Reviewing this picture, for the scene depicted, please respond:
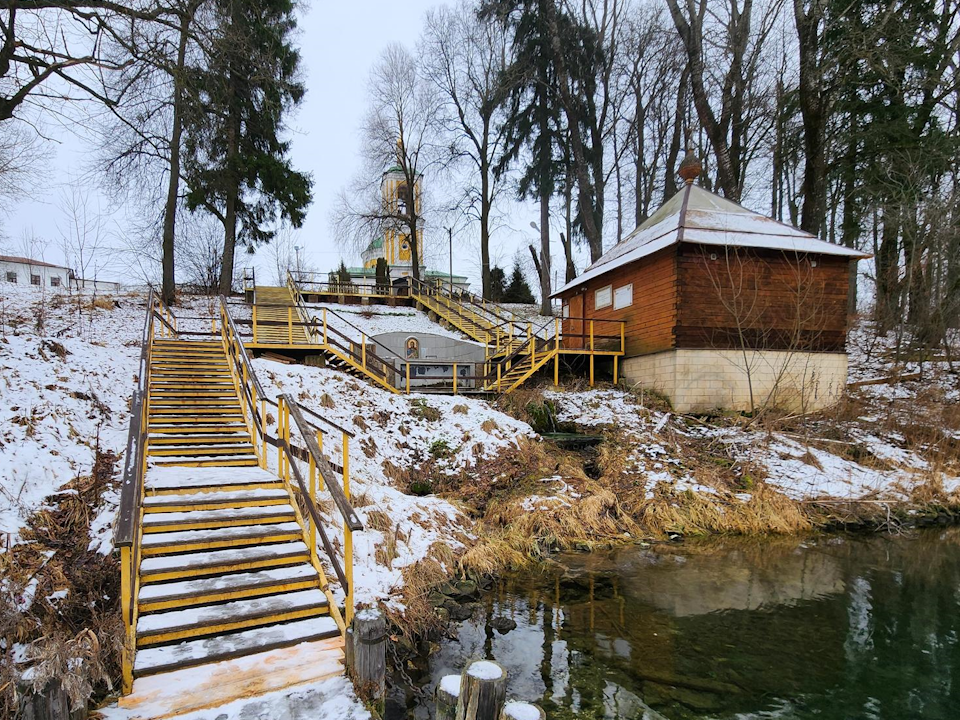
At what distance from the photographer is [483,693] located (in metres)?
2.75

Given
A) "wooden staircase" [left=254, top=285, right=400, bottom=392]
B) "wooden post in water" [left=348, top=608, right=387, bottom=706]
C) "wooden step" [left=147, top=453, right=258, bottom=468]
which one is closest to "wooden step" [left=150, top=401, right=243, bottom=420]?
"wooden step" [left=147, top=453, right=258, bottom=468]

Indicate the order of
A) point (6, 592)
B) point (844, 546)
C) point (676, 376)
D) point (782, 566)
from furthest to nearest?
point (676, 376) → point (844, 546) → point (782, 566) → point (6, 592)

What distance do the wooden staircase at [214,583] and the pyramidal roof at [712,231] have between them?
11771 mm

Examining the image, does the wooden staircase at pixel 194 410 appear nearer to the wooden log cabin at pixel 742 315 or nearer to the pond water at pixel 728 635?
the pond water at pixel 728 635

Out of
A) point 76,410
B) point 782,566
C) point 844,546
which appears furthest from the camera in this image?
point 844,546

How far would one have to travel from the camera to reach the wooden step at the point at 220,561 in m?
4.71

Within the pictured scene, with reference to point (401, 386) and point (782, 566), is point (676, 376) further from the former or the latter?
point (401, 386)

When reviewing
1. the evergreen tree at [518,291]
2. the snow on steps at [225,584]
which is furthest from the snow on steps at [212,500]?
the evergreen tree at [518,291]

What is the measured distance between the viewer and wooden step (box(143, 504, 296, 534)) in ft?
17.3

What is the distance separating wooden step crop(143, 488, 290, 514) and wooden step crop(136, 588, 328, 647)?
1.35 meters

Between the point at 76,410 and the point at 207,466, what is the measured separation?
8.19ft

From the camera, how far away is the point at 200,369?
33.1ft

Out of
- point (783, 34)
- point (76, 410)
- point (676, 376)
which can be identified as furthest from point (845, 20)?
point (76, 410)

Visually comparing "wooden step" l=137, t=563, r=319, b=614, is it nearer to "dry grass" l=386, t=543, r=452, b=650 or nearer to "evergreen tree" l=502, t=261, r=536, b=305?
"dry grass" l=386, t=543, r=452, b=650
